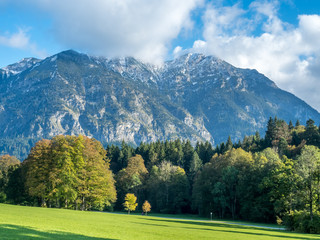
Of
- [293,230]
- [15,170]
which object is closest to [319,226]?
[293,230]

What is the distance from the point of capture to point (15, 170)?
93.8 metres

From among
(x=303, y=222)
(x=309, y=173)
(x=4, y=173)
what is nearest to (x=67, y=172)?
Answer: (x=303, y=222)

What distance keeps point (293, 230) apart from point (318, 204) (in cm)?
673

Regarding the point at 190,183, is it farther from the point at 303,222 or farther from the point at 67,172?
the point at 303,222

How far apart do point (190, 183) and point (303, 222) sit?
251 ft

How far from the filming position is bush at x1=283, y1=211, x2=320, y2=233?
4858cm

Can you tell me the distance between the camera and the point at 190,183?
12581cm

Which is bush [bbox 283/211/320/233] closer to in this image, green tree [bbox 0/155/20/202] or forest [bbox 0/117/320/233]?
forest [bbox 0/117/320/233]

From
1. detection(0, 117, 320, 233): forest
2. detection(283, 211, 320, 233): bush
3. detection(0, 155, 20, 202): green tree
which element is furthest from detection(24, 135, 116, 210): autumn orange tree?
detection(283, 211, 320, 233): bush

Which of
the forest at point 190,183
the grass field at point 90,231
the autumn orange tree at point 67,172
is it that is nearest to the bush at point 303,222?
the forest at point 190,183

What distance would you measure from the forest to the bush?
151 mm

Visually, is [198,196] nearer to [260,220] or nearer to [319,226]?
[260,220]

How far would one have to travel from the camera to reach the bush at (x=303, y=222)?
159 ft

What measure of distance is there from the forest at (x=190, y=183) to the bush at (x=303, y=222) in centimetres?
15
